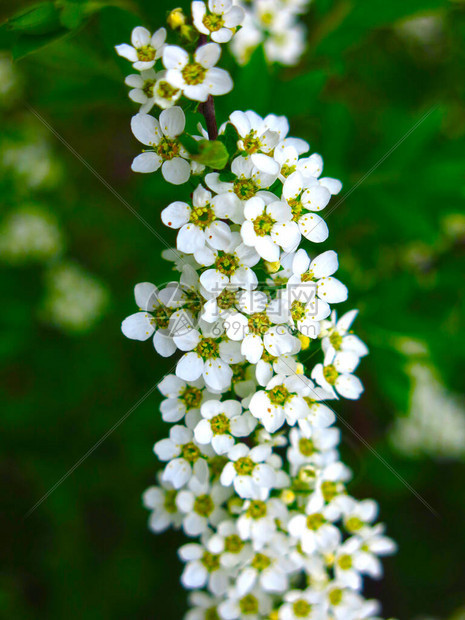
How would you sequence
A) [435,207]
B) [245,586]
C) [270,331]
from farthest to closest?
[435,207] → [245,586] → [270,331]

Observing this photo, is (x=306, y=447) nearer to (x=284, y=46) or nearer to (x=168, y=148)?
(x=168, y=148)

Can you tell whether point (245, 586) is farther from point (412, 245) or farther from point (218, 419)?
point (412, 245)

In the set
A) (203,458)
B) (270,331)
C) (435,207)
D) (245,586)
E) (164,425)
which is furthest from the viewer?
(164,425)

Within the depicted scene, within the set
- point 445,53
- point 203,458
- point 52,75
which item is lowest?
point 203,458

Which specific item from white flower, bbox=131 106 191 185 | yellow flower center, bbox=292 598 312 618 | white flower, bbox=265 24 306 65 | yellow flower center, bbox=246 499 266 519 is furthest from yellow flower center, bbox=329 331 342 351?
white flower, bbox=265 24 306 65

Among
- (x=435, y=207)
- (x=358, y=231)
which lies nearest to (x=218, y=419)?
(x=435, y=207)

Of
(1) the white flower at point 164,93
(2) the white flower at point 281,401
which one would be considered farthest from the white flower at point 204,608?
(1) the white flower at point 164,93

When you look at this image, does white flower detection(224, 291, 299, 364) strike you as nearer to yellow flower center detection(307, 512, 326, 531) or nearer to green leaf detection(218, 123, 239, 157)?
green leaf detection(218, 123, 239, 157)
